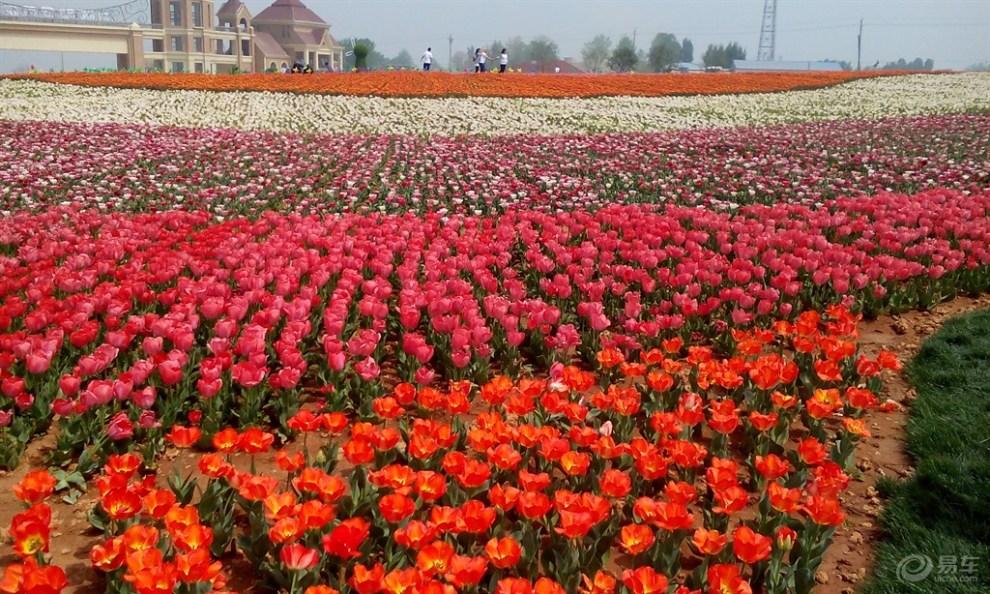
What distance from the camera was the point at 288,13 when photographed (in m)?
90.5

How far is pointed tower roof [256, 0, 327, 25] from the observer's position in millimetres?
90375

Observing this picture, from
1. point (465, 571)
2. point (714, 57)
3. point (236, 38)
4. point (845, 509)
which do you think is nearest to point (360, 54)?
point (236, 38)

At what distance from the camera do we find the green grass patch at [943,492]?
10.4 ft

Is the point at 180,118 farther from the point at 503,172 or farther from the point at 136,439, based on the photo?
the point at 136,439

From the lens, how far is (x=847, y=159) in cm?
1439

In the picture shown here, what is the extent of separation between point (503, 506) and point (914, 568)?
5.86ft

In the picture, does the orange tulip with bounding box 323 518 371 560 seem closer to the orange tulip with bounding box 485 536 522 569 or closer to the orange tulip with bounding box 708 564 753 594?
the orange tulip with bounding box 485 536 522 569

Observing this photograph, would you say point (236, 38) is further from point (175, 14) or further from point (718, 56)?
point (718, 56)

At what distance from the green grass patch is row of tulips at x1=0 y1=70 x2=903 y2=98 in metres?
24.3

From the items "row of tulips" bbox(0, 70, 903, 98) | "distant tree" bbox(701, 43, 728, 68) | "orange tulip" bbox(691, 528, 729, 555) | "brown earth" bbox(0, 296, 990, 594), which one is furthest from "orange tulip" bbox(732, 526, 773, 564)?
"distant tree" bbox(701, 43, 728, 68)

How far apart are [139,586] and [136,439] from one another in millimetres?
1920

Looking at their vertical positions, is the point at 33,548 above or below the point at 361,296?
below

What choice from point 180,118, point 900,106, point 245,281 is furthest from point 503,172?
point 900,106

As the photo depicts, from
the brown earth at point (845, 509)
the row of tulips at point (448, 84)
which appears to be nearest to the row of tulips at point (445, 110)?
the row of tulips at point (448, 84)
